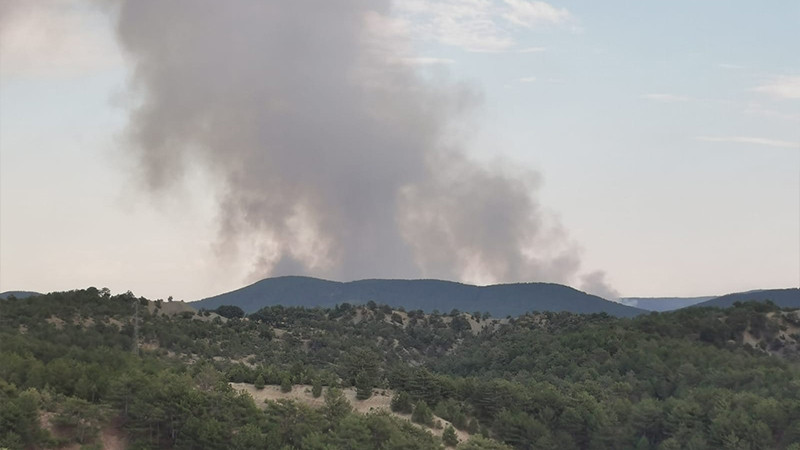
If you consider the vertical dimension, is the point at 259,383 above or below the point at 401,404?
above

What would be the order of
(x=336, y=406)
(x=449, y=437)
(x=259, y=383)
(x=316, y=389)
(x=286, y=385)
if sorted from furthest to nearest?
1. (x=259, y=383)
2. (x=286, y=385)
3. (x=316, y=389)
4. (x=336, y=406)
5. (x=449, y=437)

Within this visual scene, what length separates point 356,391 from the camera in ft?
310

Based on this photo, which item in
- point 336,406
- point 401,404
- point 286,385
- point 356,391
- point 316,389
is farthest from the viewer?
point 356,391

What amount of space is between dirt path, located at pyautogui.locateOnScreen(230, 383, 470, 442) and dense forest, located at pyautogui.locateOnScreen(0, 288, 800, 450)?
1.48 feet

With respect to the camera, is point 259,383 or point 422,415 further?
point 259,383

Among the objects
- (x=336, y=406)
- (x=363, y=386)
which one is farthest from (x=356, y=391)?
(x=336, y=406)

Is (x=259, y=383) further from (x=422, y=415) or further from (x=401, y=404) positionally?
(x=422, y=415)

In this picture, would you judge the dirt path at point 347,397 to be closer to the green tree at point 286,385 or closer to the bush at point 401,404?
the green tree at point 286,385

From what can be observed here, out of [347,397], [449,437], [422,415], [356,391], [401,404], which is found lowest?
[449,437]

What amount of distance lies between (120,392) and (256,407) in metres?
13.5

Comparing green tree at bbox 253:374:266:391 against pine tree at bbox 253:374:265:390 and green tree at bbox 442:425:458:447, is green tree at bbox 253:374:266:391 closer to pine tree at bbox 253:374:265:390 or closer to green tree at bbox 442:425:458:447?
pine tree at bbox 253:374:265:390

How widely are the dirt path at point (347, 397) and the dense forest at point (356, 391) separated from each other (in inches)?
17.7

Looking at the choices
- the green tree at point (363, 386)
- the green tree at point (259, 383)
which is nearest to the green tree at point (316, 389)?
the green tree at point (363, 386)

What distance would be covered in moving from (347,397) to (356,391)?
1.95 metres
